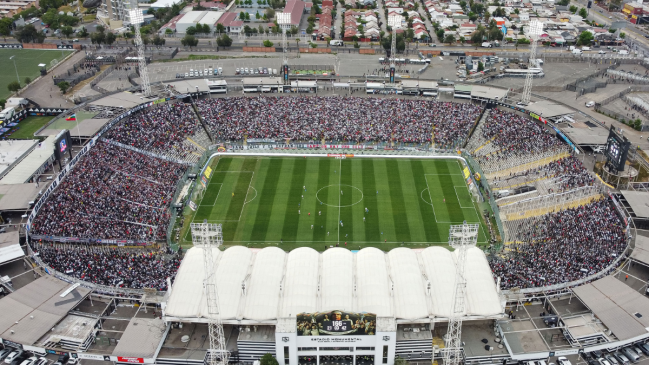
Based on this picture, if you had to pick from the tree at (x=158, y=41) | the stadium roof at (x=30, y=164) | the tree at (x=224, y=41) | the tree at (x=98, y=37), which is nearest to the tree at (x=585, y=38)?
the tree at (x=224, y=41)

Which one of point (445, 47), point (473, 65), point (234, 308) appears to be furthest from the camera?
point (445, 47)

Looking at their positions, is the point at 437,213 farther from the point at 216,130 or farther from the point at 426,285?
the point at 216,130

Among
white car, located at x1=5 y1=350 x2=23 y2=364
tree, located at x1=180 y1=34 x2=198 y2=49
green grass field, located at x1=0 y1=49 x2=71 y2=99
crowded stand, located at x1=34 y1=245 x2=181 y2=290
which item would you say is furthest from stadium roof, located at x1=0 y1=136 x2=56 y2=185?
tree, located at x1=180 y1=34 x2=198 y2=49

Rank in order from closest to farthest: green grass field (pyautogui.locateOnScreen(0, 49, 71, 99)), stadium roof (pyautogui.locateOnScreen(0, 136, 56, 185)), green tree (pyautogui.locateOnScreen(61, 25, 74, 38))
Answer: stadium roof (pyautogui.locateOnScreen(0, 136, 56, 185)), green grass field (pyautogui.locateOnScreen(0, 49, 71, 99)), green tree (pyautogui.locateOnScreen(61, 25, 74, 38))

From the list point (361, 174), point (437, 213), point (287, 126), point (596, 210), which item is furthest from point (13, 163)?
point (596, 210)

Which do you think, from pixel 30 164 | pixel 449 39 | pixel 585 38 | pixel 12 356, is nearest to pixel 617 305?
pixel 12 356

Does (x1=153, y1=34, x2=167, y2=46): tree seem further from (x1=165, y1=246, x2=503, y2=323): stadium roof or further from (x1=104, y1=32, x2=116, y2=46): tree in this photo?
(x1=165, y1=246, x2=503, y2=323): stadium roof

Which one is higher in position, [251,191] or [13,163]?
[13,163]
